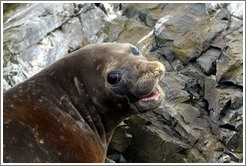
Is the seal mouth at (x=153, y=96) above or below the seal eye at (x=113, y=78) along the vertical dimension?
below

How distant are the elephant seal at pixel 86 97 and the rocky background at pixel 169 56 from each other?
9.96ft

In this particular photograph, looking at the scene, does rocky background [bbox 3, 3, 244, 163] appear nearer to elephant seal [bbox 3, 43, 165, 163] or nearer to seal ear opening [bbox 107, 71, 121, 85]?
elephant seal [bbox 3, 43, 165, 163]

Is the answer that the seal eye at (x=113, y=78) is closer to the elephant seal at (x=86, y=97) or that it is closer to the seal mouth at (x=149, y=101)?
the elephant seal at (x=86, y=97)

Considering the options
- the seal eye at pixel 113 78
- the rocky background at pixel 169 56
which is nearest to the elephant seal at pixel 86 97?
the seal eye at pixel 113 78

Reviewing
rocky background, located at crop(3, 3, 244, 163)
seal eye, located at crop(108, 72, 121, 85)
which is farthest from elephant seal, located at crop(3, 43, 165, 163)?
rocky background, located at crop(3, 3, 244, 163)

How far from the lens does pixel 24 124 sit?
4.72 metres

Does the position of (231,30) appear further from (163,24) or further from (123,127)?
(123,127)

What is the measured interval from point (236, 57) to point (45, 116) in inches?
214

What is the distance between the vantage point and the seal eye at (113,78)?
543 centimetres

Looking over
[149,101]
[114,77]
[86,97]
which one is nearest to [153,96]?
[149,101]

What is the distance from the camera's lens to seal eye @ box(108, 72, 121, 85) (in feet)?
17.8

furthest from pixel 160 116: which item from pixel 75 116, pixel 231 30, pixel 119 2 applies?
pixel 119 2

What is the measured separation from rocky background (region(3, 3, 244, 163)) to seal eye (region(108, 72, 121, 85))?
347 cm

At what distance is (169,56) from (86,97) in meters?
4.77
